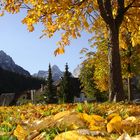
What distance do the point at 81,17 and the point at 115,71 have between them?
496cm

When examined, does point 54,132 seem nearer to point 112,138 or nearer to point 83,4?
point 112,138

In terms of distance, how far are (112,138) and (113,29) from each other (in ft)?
46.1

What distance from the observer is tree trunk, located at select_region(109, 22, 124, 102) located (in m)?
18.3

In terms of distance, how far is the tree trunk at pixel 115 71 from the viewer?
1833cm

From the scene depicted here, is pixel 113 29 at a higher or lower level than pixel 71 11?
lower

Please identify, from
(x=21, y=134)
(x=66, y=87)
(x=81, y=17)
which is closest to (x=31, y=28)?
(x=81, y=17)

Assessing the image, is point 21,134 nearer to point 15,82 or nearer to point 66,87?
point 66,87

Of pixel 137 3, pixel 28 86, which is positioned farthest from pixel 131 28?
pixel 28 86

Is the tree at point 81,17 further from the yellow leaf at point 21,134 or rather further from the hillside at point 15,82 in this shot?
the hillside at point 15,82

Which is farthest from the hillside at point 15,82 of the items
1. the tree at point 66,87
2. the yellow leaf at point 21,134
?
the yellow leaf at point 21,134

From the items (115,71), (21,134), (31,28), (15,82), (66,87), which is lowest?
(21,134)

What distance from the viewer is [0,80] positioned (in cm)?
17112

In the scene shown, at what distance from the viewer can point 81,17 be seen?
22.8 meters

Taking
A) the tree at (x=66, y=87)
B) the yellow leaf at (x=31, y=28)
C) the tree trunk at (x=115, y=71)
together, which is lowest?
the tree trunk at (x=115, y=71)
